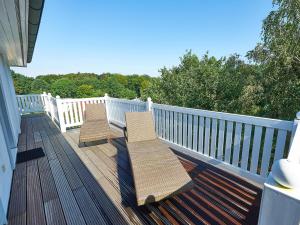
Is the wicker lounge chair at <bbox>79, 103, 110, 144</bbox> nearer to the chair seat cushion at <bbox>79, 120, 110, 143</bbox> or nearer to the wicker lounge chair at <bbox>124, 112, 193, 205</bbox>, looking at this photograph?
the chair seat cushion at <bbox>79, 120, 110, 143</bbox>

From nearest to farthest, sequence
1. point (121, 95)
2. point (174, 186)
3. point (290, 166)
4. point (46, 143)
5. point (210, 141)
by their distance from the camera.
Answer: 1. point (290, 166)
2. point (174, 186)
3. point (210, 141)
4. point (46, 143)
5. point (121, 95)

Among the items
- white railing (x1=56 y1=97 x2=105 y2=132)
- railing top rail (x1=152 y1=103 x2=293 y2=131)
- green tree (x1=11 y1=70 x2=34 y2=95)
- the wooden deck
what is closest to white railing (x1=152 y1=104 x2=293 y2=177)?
railing top rail (x1=152 y1=103 x2=293 y2=131)

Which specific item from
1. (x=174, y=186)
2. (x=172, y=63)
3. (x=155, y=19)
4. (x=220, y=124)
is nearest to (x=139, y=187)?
(x=174, y=186)

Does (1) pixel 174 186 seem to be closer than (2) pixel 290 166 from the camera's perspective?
No

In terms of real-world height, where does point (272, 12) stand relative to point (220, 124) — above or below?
above

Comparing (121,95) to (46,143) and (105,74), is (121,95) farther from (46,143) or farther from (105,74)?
(46,143)

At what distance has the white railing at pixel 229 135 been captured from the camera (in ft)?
7.50

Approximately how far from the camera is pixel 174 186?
217 cm

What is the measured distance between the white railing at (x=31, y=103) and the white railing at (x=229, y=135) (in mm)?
8621

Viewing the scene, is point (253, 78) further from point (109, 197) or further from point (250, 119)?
point (109, 197)

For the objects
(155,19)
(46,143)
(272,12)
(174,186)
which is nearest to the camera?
(174,186)

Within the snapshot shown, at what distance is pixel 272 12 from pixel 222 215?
7.13 meters

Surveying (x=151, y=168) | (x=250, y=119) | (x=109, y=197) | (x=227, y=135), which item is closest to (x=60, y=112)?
(x=109, y=197)

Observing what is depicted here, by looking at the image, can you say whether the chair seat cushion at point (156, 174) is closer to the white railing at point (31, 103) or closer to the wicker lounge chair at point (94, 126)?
the wicker lounge chair at point (94, 126)
